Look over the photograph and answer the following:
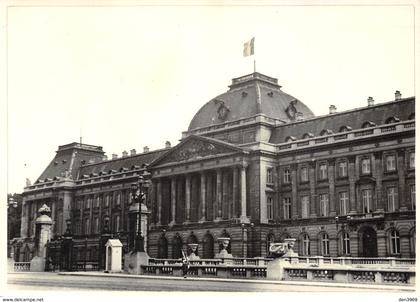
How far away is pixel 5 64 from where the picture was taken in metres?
26.5

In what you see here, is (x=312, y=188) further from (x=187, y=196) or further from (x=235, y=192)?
(x=187, y=196)

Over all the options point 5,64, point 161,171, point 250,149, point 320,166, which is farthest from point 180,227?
point 5,64

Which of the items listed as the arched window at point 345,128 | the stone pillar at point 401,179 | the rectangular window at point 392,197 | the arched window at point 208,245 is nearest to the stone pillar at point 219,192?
the arched window at point 208,245

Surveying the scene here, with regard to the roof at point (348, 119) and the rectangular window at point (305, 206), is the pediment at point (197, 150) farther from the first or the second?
the rectangular window at point (305, 206)

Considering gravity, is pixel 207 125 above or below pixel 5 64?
above

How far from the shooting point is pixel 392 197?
52.2m

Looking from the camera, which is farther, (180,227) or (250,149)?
(180,227)

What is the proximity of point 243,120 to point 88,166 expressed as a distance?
3016cm

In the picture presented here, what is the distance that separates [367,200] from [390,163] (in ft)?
11.1

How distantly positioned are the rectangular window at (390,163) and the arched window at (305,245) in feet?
29.1

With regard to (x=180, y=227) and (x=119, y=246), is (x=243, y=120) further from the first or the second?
(x=119, y=246)

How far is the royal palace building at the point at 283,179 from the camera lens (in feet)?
171

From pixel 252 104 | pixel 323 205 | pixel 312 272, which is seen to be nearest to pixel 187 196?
pixel 252 104

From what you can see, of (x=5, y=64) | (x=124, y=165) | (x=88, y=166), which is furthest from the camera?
(x=88, y=166)
